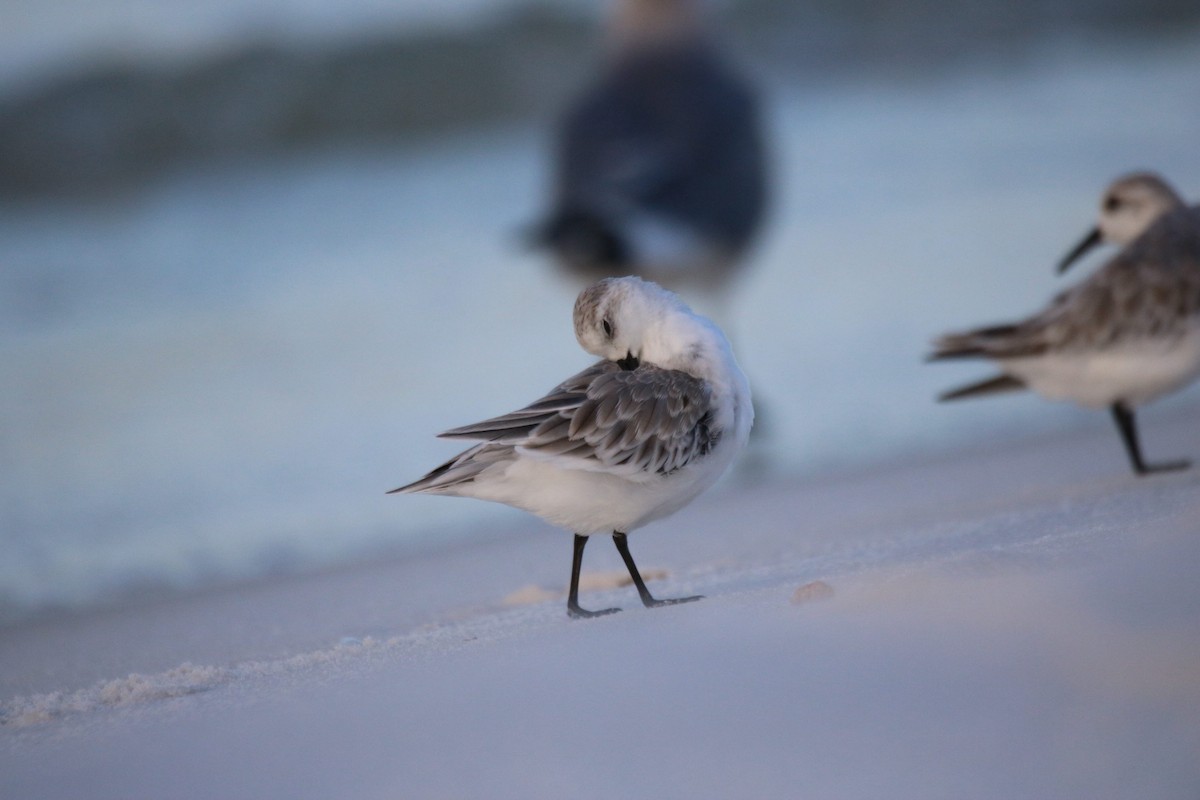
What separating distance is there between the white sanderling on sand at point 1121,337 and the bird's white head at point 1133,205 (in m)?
0.34

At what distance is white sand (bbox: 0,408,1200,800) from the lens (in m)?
2.02

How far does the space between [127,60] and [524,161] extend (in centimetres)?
338

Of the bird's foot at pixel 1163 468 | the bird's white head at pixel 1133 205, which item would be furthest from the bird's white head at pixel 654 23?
the bird's foot at pixel 1163 468

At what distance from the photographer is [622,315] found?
10.6 ft

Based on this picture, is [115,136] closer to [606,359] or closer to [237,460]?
[237,460]

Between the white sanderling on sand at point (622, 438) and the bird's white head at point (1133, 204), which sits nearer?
the white sanderling on sand at point (622, 438)

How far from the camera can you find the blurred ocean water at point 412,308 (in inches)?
207

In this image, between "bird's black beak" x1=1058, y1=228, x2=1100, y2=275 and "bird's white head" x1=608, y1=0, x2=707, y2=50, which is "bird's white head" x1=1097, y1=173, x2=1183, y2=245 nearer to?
"bird's black beak" x1=1058, y1=228, x2=1100, y2=275

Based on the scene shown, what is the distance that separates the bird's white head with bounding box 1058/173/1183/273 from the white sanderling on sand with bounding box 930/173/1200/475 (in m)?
0.34

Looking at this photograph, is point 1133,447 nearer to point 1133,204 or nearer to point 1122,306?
point 1122,306

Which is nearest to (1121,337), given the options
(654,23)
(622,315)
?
(622,315)

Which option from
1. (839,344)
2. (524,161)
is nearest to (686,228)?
(839,344)

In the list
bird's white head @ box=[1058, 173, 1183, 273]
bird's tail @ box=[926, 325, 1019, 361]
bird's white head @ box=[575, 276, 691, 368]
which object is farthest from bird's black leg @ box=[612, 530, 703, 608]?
bird's white head @ box=[1058, 173, 1183, 273]

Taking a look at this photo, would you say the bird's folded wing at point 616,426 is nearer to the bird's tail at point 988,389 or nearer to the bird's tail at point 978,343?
the bird's tail at point 978,343
